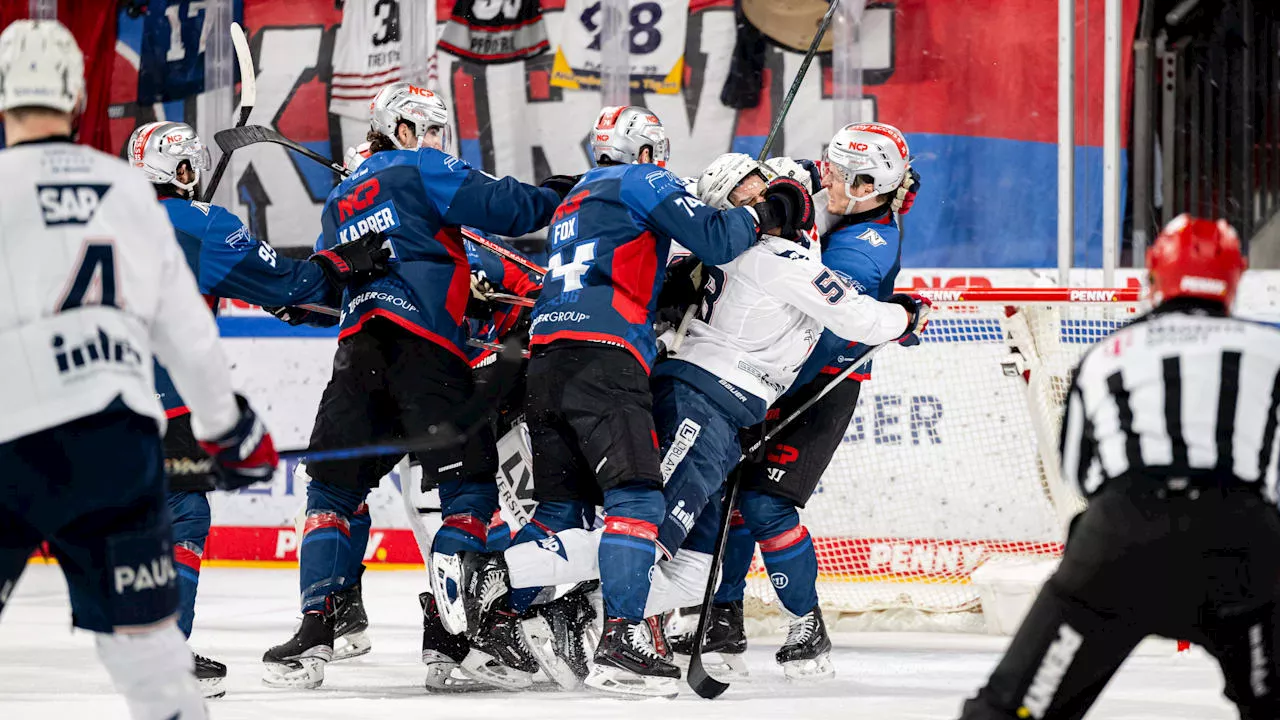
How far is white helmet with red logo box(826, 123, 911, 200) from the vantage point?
4449 millimetres

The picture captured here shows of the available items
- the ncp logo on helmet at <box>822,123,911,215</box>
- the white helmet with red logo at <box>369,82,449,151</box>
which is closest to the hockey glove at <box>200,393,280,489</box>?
the white helmet with red logo at <box>369,82,449,151</box>

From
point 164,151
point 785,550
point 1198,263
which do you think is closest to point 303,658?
point 785,550

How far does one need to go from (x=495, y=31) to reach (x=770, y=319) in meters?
3.70

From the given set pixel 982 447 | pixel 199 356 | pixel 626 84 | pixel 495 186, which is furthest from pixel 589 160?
pixel 199 356

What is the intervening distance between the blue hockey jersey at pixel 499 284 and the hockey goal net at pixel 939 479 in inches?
49.3

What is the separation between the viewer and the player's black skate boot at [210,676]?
4023 mm

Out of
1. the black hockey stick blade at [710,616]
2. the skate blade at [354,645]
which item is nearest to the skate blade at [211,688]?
the skate blade at [354,645]

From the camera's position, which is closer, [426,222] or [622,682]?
[622,682]

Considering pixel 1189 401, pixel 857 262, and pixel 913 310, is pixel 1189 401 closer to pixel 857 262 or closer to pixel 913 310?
pixel 913 310

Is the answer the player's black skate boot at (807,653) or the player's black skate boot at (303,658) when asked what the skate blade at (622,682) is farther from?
the player's black skate boot at (303,658)

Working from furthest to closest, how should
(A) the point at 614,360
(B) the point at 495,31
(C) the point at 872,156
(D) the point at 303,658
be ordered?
(B) the point at 495,31 → (C) the point at 872,156 → (D) the point at 303,658 → (A) the point at 614,360

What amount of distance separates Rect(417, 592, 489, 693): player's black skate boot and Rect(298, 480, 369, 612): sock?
24 cm

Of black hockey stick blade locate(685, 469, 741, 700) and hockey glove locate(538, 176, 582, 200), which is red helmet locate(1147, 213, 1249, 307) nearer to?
black hockey stick blade locate(685, 469, 741, 700)

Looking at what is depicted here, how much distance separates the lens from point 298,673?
4.11m
